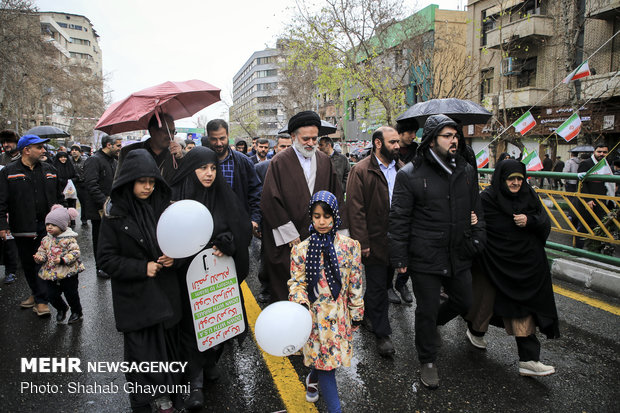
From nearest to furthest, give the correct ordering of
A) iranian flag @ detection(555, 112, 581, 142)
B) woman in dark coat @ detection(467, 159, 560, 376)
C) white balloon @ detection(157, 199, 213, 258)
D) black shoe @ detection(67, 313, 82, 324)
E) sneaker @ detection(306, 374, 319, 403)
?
white balloon @ detection(157, 199, 213, 258), sneaker @ detection(306, 374, 319, 403), woman in dark coat @ detection(467, 159, 560, 376), black shoe @ detection(67, 313, 82, 324), iranian flag @ detection(555, 112, 581, 142)

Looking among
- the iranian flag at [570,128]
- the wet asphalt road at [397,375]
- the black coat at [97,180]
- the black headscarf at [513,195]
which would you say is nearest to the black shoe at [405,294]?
the wet asphalt road at [397,375]

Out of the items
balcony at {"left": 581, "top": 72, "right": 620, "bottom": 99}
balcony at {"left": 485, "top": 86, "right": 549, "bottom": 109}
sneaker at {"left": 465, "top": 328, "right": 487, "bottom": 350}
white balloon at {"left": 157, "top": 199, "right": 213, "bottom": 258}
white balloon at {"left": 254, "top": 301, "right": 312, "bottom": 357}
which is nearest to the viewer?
white balloon at {"left": 254, "top": 301, "right": 312, "bottom": 357}

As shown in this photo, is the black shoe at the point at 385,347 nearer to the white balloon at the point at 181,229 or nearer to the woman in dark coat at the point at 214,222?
the woman in dark coat at the point at 214,222

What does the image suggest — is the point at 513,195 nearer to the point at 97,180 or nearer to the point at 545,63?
the point at 97,180

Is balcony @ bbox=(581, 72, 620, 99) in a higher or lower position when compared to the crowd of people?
higher

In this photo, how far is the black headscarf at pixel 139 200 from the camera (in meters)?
2.51

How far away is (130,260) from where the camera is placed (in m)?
2.50

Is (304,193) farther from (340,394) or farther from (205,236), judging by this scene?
(340,394)

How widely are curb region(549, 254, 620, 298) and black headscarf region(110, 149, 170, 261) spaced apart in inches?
193

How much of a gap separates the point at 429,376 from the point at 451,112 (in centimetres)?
298

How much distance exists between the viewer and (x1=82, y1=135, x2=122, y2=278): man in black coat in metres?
5.86

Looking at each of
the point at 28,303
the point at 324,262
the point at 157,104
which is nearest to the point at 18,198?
the point at 28,303

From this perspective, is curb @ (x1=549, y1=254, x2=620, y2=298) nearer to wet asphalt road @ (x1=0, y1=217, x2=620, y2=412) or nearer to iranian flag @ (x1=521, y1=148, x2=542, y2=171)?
wet asphalt road @ (x1=0, y1=217, x2=620, y2=412)

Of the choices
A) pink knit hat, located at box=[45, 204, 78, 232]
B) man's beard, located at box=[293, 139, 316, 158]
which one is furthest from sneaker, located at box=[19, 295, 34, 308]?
man's beard, located at box=[293, 139, 316, 158]
